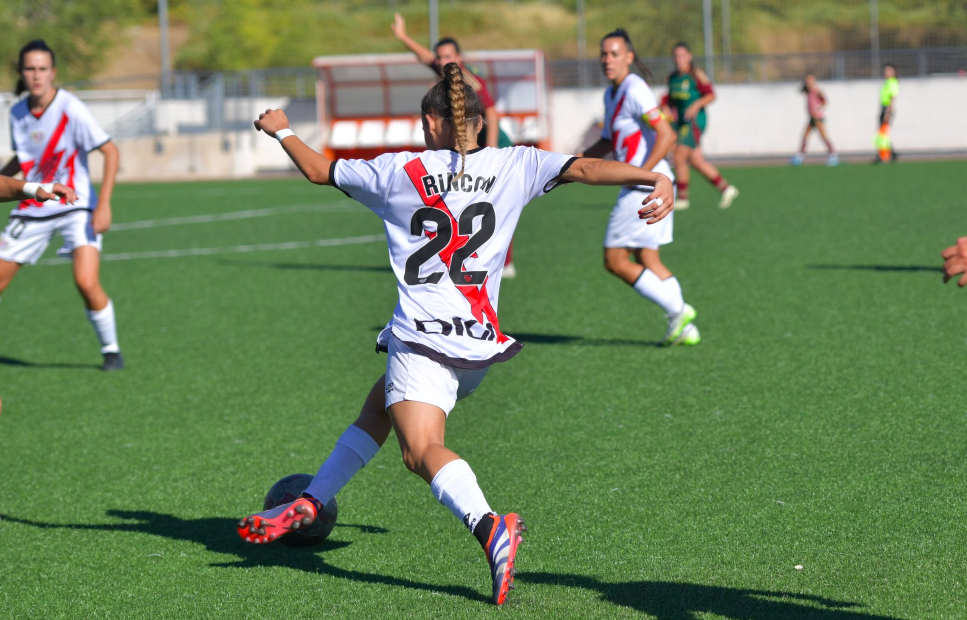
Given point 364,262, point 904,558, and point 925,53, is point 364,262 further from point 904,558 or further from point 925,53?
point 925,53

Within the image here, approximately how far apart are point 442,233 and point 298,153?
0.54 meters

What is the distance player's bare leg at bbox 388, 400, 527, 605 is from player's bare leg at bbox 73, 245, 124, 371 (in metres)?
4.20

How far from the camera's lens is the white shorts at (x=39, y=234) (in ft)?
22.7

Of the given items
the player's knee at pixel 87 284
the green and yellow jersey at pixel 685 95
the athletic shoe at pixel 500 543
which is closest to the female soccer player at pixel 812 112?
the green and yellow jersey at pixel 685 95

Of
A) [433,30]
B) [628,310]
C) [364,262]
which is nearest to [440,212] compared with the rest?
[628,310]

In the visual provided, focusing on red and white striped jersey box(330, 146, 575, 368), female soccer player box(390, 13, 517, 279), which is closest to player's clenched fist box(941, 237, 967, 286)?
red and white striped jersey box(330, 146, 575, 368)

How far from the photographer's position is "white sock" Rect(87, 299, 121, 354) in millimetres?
7344

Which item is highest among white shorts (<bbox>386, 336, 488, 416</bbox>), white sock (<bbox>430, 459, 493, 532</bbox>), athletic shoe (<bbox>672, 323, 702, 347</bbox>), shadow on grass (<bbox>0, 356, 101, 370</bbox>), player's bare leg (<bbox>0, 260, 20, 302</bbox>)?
player's bare leg (<bbox>0, 260, 20, 302</bbox>)

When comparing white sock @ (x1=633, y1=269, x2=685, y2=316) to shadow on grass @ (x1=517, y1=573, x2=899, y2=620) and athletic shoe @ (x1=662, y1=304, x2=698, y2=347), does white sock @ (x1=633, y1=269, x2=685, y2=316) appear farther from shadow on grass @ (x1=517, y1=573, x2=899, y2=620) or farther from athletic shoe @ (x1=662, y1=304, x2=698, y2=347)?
shadow on grass @ (x1=517, y1=573, x2=899, y2=620)

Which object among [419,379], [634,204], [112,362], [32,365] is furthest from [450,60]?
[419,379]

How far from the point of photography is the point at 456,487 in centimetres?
336

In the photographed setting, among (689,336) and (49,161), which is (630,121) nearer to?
(689,336)

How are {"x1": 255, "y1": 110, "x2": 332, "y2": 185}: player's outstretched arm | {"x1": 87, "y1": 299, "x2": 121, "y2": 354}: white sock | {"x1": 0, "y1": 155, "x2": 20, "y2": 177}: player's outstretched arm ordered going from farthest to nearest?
{"x1": 87, "y1": 299, "x2": 121, "y2": 354}: white sock, {"x1": 0, "y1": 155, "x2": 20, "y2": 177}: player's outstretched arm, {"x1": 255, "y1": 110, "x2": 332, "y2": 185}: player's outstretched arm

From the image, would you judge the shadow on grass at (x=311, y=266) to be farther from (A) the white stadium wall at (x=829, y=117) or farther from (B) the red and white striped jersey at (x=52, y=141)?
(A) the white stadium wall at (x=829, y=117)
